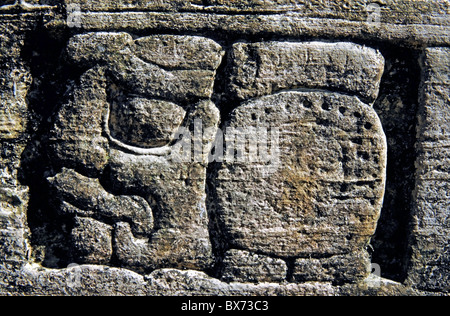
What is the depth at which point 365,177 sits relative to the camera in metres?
2.31

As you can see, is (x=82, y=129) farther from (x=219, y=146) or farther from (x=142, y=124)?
(x=219, y=146)

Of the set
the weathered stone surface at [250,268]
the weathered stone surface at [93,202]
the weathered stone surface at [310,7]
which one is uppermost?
the weathered stone surface at [310,7]

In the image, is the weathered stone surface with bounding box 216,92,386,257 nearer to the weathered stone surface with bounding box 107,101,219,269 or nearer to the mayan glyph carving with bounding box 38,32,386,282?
the mayan glyph carving with bounding box 38,32,386,282

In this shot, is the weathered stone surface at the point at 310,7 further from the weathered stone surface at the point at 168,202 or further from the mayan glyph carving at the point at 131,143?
the weathered stone surface at the point at 168,202

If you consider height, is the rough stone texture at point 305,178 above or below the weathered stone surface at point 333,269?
above

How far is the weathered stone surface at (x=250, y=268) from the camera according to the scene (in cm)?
231

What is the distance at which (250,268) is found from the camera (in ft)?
7.59

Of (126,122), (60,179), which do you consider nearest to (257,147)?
(126,122)

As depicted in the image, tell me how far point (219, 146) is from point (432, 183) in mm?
1195

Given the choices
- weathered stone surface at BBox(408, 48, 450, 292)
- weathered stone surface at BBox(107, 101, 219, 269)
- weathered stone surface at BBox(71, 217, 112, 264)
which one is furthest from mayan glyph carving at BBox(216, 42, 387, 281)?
weathered stone surface at BBox(71, 217, 112, 264)

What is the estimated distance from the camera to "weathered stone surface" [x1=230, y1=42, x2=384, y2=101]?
229 centimetres

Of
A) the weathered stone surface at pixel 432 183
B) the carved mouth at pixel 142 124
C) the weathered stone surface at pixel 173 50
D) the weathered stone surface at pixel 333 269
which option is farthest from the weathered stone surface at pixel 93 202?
the weathered stone surface at pixel 432 183

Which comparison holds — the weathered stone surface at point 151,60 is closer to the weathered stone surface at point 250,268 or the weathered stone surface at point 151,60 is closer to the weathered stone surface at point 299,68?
the weathered stone surface at point 299,68
